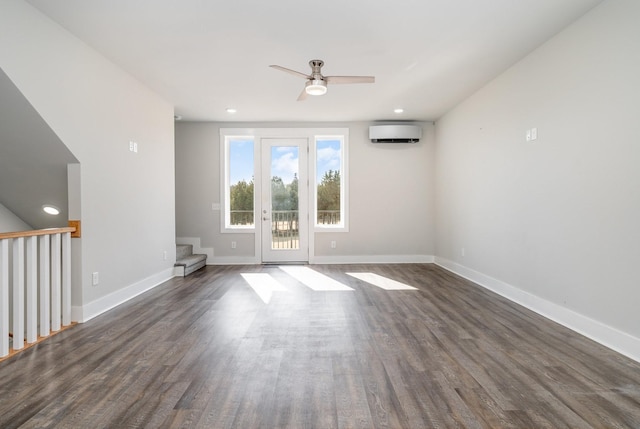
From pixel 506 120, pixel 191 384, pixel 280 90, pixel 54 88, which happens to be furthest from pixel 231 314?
pixel 506 120

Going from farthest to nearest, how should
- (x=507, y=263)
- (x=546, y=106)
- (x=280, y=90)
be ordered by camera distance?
(x=280, y=90), (x=507, y=263), (x=546, y=106)

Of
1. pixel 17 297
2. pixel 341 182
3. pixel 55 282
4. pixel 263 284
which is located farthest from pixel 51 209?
pixel 341 182

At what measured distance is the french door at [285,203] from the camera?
647 centimetres

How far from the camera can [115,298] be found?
3775 millimetres

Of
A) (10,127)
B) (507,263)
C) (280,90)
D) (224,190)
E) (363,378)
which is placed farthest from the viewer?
(224,190)

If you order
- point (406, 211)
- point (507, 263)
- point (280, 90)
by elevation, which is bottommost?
point (507, 263)

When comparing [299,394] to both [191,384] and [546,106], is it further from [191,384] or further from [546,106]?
[546,106]

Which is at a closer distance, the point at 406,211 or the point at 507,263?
the point at 507,263

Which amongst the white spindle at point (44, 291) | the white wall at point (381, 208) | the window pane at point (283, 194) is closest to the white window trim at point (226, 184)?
the white wall at point (381, 208)

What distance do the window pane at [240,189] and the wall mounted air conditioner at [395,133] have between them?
2337mm

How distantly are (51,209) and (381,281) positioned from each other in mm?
4087

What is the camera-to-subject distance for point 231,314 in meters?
3.48

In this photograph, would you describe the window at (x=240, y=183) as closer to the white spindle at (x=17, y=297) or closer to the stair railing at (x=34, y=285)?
the stair railing at (x=34, y=285)

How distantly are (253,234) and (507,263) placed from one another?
13.7 feet
